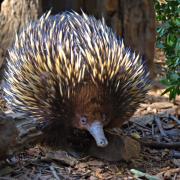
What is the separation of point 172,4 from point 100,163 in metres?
2.09

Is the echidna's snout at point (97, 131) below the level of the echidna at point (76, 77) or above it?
below

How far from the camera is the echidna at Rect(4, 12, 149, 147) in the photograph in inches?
133

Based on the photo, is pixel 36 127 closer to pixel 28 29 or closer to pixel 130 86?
pixel 130 86

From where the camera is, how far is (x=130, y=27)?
496 cm

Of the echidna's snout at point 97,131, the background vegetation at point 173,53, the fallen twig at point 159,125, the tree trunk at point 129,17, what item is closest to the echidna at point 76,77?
the echidna's snout at point 97,131

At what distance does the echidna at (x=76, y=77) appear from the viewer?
3.37 meters

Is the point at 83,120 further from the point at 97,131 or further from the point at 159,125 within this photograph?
the point at 159,125

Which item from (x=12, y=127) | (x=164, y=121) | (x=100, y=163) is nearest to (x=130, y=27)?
(x=164, y=121)

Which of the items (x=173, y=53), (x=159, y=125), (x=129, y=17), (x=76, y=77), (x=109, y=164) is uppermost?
(x=129, y=17)

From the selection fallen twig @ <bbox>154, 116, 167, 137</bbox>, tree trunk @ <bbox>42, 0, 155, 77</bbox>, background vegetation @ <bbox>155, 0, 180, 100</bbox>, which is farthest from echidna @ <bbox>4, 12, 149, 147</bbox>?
tree trunk @ <bbox>42, 0, 155, 77</bbox>

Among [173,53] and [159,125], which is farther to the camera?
[159,125]

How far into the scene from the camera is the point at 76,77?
11.2ft

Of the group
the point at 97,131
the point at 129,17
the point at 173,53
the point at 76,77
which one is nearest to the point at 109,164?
the point at 97,131

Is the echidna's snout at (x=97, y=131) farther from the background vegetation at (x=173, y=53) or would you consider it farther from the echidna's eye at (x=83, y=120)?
the background vegetation at (x=173, y=53)
